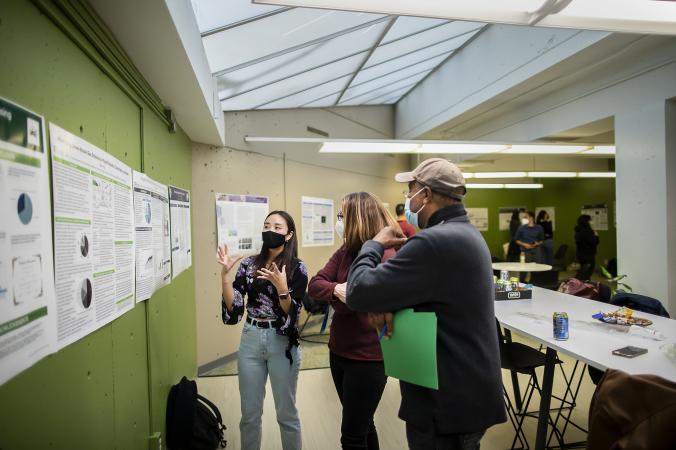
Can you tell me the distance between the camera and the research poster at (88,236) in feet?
3.90

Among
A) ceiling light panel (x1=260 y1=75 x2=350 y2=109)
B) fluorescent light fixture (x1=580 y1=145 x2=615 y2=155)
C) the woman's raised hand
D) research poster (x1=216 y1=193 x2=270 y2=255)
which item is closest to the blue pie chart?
the woman's raised hand

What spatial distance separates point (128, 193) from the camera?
1848 millimetres

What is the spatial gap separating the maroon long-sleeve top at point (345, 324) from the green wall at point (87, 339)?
0.95 metres

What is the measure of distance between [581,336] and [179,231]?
2.82m

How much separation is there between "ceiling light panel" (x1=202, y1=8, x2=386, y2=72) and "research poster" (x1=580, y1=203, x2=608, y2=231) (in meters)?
9.87

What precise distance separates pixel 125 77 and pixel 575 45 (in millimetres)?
3312

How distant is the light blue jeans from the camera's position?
2.07 meters

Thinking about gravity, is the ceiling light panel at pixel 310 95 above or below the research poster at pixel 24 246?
above

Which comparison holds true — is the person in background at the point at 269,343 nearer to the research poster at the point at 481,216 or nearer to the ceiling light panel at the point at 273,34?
the ceiling light panel at the point at 273,34

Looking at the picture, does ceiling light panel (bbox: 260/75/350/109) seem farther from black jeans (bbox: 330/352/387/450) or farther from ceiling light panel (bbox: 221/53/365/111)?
black jeans (bbox: 330/352/387/450)

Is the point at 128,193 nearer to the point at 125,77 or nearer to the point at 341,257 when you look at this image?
the point at 125,77

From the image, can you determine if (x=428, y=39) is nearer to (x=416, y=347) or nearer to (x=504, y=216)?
(x=416, y=347)

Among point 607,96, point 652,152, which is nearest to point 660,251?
point 652,152

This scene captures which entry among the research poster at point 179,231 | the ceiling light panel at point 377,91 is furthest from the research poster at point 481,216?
the research poster at point 179,231
